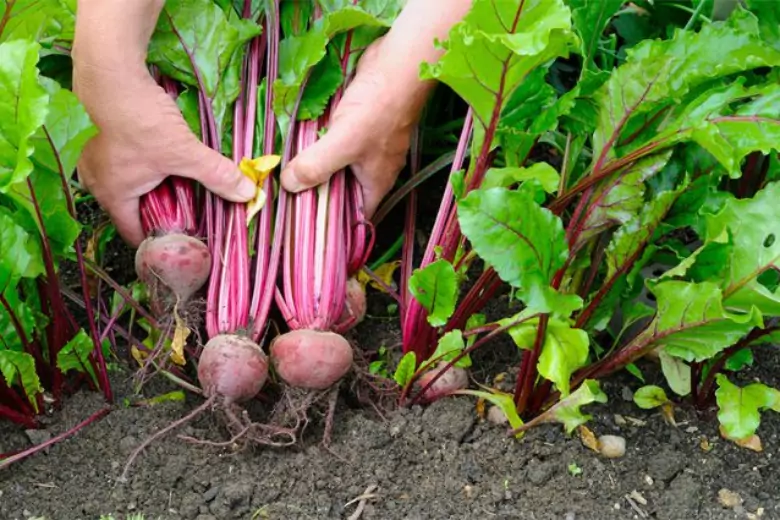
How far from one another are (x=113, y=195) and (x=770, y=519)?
4.01 ft

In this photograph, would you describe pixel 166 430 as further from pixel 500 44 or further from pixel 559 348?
pixel 500 44

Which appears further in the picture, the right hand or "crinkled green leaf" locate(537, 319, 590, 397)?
the right hand

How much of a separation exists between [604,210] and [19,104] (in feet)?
3.00

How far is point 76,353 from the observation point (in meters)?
1.55

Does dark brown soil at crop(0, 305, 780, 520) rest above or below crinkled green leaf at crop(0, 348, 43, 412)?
below

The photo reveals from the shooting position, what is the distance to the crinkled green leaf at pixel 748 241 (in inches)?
54.7

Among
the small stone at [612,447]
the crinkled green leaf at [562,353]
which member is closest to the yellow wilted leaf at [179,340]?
the crinkled green leaf at [562,353]

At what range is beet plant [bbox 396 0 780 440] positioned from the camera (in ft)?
4.33

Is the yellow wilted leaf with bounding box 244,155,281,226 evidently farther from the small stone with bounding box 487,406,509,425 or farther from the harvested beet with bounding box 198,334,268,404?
the small stone with bounding box 487,406,509,425

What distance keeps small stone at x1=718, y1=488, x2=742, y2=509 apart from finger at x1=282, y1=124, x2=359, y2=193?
2.75 feet

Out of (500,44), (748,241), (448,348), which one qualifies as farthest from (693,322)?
(500,44)

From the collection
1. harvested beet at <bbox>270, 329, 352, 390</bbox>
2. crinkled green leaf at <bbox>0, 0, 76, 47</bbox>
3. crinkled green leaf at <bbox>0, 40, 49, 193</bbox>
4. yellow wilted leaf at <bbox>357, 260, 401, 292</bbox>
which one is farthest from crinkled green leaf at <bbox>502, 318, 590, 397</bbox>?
crinkled green leaf at <bbox>0, 0, 76, 47</bbox>

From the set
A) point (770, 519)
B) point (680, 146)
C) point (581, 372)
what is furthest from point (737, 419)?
point (680, 146)

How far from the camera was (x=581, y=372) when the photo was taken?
1615 millimetres
